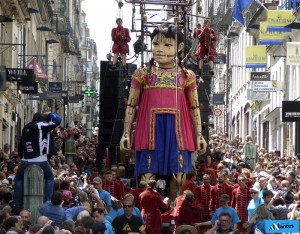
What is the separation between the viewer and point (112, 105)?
103 ft

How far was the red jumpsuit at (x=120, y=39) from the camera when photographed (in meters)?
29.0

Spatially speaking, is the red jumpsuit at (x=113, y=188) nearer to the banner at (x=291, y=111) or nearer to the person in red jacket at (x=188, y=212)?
the person in red jacket at (x=188, y=212)

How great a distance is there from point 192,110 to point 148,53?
5.16 metres

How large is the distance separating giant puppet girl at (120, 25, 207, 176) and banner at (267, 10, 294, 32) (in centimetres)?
1373

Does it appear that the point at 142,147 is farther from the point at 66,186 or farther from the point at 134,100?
the point at 66,186

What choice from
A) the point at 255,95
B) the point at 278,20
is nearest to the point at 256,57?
the point at 255,95

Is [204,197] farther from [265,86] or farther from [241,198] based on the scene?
[265,86]

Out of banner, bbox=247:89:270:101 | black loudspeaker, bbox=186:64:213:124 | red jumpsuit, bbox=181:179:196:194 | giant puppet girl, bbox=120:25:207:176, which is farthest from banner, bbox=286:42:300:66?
banner, bbox=247:89:270:101

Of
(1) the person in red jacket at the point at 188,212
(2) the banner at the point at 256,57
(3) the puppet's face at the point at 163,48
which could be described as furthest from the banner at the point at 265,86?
(1) the person in red jacket at the point at 188,212

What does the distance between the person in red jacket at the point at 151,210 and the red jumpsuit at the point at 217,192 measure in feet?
7.52

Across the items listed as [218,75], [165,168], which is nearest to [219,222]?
[165,168]

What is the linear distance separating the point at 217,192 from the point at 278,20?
15073 millimetres

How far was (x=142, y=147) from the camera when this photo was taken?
21.4 m

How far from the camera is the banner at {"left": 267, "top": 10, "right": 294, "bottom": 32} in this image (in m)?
34.8
